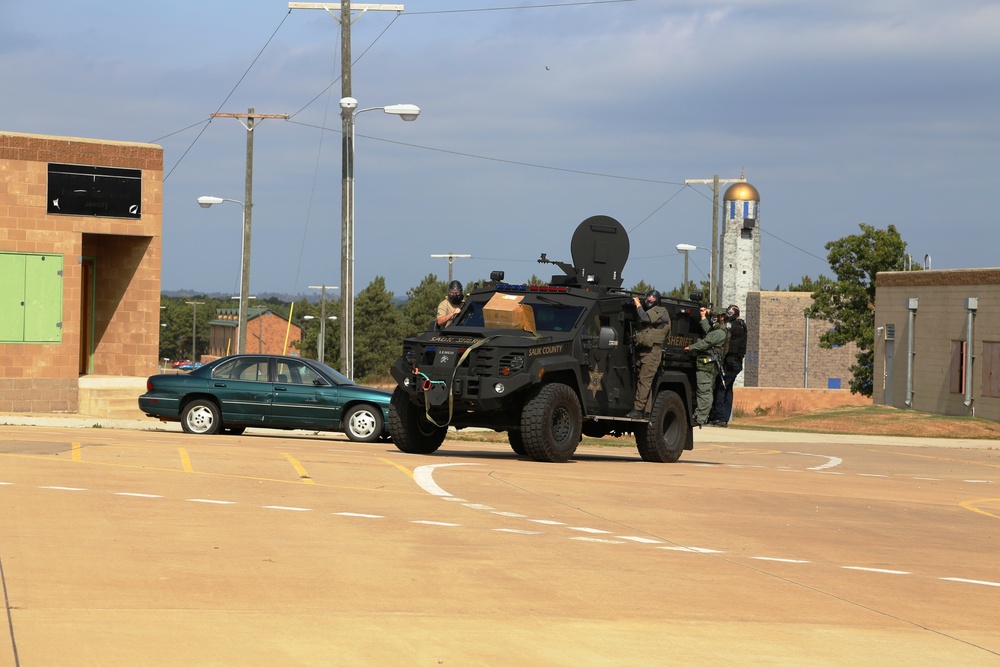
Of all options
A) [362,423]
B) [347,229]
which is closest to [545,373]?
[362,423]

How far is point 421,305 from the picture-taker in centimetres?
12250

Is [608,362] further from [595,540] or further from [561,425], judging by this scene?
[595,540]

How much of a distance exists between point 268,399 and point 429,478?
8.21 m

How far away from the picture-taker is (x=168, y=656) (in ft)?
20.2

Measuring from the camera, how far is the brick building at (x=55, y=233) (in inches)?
1174

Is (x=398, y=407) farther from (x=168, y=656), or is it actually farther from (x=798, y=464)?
(x=168, y=656)

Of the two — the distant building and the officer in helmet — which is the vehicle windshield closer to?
the officer in helmet

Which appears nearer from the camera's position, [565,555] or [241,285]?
[565,555]

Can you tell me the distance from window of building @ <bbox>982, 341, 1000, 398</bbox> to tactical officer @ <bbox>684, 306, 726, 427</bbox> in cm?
2261

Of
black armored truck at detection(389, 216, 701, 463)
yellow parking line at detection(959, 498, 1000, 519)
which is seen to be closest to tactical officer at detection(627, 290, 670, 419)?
black armored truck at detection(389, 216, 701, 463)

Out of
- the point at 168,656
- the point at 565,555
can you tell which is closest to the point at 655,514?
the point at 565,555

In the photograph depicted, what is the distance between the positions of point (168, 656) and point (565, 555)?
394cm

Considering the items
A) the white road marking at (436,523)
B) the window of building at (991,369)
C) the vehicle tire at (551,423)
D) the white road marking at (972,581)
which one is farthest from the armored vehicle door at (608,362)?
the window of building at (991,369)

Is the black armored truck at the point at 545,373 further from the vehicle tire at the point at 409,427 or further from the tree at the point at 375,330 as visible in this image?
the tree at the point at 375,330
